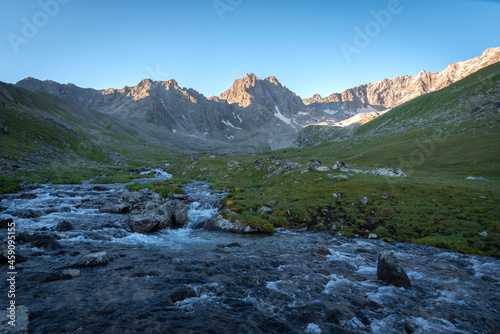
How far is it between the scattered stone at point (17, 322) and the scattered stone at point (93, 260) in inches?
241

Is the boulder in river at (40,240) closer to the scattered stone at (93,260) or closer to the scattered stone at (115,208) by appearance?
the scattered stone at (93,260)

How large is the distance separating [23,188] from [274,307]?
50.9 meters

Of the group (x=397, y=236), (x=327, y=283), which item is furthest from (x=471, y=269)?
(x=327, y=283)

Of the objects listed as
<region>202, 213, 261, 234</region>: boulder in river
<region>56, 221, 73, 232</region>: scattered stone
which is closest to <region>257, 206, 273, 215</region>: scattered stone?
<region>202, 213, 261, 234</region>: boulder in river

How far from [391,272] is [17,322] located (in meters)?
19.6

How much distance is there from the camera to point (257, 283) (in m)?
15.0

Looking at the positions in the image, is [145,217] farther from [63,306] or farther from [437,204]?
[437,204]

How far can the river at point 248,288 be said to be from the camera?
36.3 feet

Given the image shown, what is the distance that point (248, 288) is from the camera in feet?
47.4

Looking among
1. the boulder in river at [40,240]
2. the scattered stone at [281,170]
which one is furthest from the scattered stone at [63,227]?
the scattered stone at [281,170]

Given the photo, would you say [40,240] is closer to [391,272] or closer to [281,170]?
[391,272]

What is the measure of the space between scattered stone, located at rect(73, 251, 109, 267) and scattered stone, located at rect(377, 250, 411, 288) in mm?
19561

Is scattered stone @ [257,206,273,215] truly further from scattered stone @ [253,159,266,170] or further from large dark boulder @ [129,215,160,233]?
scattered stone @ [253,159,266,170]

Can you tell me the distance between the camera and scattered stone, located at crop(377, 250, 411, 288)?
14750mm
